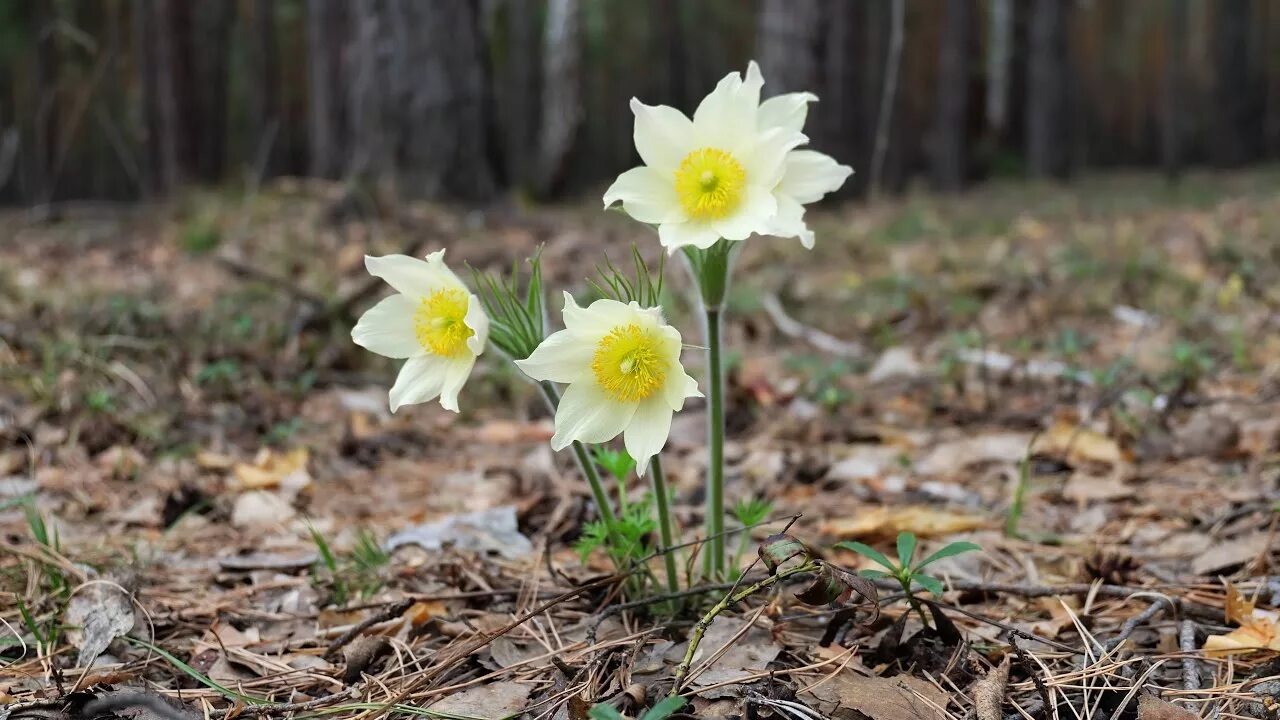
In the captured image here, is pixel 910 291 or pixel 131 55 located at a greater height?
pixel 131 55

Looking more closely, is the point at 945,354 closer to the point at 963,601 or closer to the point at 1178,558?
the point at 1178,558

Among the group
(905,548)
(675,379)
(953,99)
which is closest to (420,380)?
(675,379)

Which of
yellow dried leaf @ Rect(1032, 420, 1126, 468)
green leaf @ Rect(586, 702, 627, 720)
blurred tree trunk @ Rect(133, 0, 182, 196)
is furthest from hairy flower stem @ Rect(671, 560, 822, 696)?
blurred tree trunk @ Rect(133, 0, 182, 196)

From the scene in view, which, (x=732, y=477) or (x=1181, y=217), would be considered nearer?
(x=732, y=477)

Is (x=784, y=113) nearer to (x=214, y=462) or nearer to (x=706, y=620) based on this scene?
(x=706, y=620)

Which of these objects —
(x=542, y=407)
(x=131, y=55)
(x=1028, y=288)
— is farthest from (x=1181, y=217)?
(x=131, y=55)

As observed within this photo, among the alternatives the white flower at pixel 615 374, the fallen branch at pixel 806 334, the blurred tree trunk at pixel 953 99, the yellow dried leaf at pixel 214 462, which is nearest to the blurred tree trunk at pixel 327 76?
the fallen branch at pixel 806 334

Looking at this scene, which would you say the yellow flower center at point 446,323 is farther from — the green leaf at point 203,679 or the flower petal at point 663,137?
the green leaf at point 203,679
